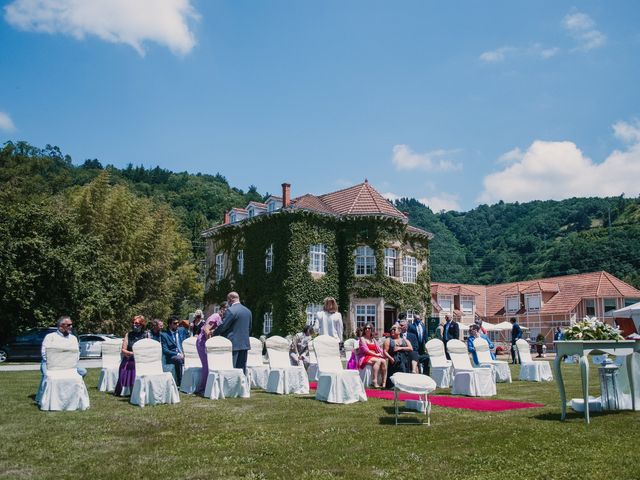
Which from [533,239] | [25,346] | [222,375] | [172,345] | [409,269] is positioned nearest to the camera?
[222,375]

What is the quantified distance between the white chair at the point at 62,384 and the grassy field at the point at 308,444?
334 millimetres

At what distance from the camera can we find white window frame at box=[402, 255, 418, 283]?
34.7 meters

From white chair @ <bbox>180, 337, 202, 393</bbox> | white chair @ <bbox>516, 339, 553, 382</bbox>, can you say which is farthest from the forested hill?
white chair @ <bbox>180, 337, 202, 393</bbox>

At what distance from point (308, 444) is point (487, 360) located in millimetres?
9725

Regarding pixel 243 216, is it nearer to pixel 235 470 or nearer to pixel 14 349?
pixel 14 349

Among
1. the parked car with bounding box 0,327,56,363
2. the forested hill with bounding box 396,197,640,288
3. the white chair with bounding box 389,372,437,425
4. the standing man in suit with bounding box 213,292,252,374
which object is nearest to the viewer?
the white chair with bounding box 389,372,437,425

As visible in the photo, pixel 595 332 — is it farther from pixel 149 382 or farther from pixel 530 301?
pixel 530 301

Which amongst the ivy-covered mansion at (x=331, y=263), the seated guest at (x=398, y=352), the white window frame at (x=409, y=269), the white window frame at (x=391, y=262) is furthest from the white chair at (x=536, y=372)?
the white window frame at (x=409, y=269)

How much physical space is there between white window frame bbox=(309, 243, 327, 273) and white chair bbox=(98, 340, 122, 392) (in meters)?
19.9

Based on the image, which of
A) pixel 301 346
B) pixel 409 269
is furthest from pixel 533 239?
pixel 301 346

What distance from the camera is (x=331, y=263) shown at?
33.4m

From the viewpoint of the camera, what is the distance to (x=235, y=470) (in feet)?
18.2

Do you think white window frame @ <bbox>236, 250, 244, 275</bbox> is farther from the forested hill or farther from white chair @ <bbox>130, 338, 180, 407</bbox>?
the forested hill

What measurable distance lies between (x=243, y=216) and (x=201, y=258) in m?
29.5
